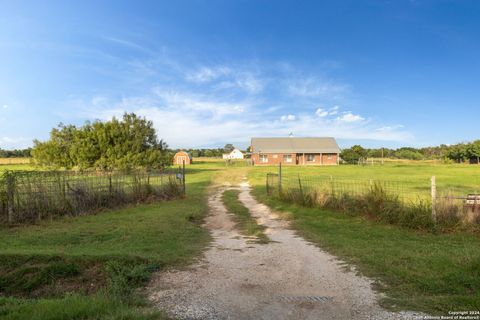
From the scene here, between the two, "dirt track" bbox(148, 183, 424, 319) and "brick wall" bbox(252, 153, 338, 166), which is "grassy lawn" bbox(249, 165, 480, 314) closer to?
"dirt track" bbox(148, 183, 424, 319)

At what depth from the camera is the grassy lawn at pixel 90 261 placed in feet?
13.9

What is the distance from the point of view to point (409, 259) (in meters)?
6.59

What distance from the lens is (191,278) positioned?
580 cm

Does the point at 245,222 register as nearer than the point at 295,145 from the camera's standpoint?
Yes

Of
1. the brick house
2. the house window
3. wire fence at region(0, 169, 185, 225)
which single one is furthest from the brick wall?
wire fence at region(0, 169, 185, 225)

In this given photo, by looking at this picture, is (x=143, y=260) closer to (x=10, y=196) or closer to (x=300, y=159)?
(x=10, y=196)

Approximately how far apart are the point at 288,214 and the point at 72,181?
8.40 m

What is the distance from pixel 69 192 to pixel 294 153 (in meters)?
55.9

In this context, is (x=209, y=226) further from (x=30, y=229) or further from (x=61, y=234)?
(x=30, y=229)

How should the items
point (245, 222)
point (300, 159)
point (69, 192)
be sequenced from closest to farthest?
point (245, 222)
point (69, 192)
point (300, 159)

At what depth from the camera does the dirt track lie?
442 centimetres

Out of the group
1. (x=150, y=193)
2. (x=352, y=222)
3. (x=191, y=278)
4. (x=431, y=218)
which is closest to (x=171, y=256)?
(x=191, y=278)

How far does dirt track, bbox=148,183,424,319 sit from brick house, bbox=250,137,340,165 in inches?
2272

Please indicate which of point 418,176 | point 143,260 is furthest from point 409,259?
point 418,176
